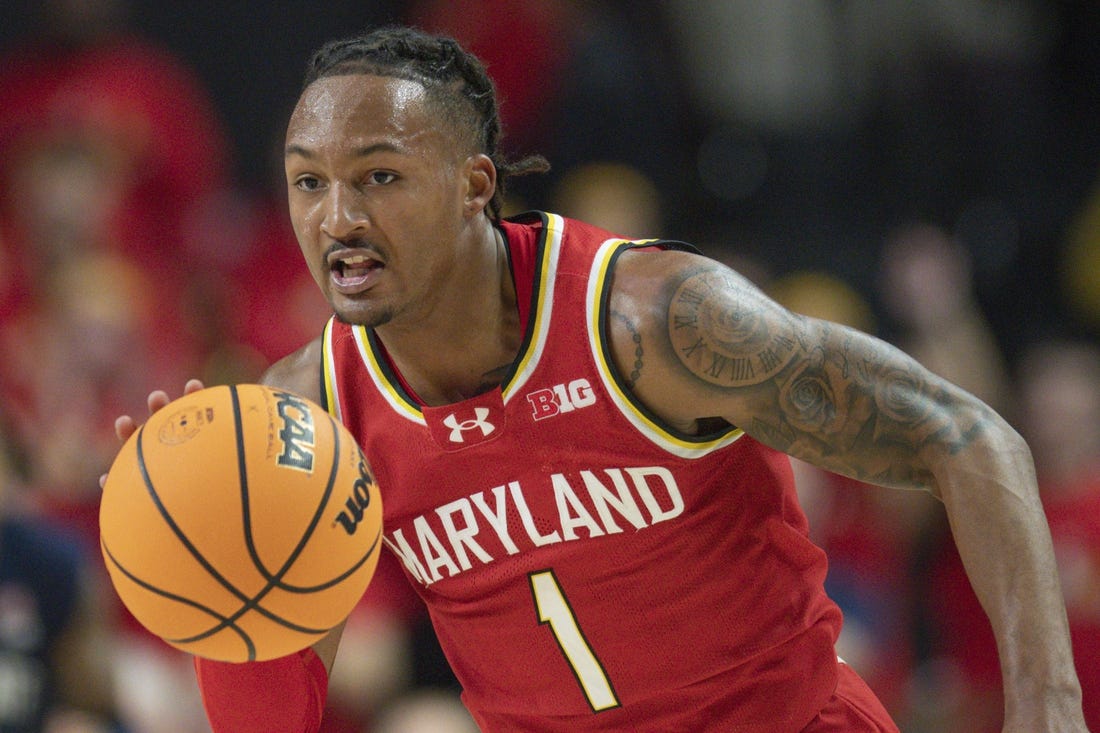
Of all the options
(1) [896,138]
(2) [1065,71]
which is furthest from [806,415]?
(2) [1065,71]

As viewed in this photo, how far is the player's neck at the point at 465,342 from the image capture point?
11.3 feet

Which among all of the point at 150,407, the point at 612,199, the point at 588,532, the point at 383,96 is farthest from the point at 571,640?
the point at 612,199

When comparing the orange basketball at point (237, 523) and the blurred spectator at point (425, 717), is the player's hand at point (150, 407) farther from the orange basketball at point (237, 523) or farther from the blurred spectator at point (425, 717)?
the blurred spectator at point (425, 717)

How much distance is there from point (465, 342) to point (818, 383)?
0.82 meters

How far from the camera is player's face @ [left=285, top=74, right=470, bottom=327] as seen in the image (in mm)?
3248

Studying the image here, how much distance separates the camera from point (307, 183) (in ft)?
10.9

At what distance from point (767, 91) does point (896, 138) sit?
78 cm

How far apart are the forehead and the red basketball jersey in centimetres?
40

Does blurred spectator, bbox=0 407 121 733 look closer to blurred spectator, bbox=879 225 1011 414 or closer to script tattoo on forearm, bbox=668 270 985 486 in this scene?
script tattoo on forearm, bbox=668 270 985 486

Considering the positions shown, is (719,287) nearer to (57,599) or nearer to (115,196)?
(57,599)

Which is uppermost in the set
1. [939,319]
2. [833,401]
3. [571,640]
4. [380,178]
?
[380,178]

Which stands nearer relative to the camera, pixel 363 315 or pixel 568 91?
pixel 363 315

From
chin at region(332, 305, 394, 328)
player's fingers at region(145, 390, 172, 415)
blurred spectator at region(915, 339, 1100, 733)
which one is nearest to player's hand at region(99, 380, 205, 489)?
player's fingers at region(145, 390, 172, 415)

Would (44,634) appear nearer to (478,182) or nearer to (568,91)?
(478,182)
